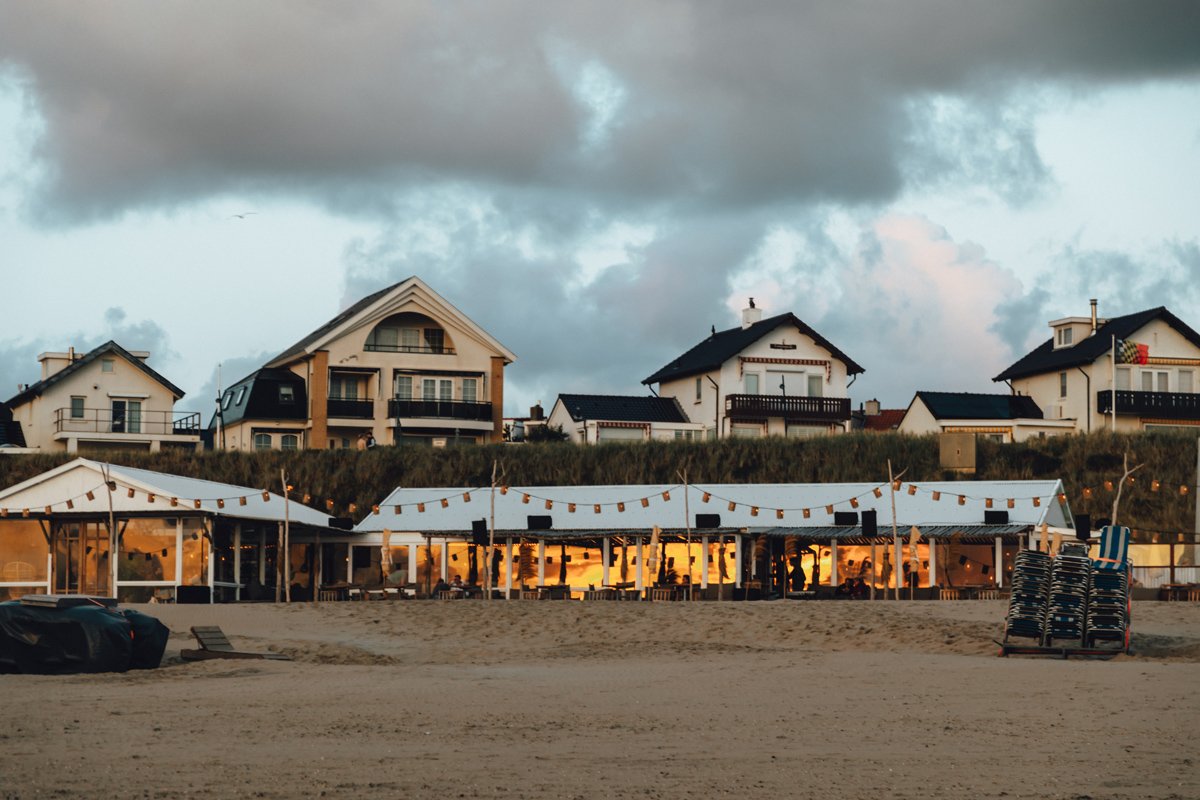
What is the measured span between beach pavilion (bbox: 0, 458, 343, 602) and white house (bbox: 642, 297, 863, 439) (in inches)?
1053

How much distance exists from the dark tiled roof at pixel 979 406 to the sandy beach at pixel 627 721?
34.9 m

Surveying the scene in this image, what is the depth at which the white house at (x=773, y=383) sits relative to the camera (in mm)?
56156

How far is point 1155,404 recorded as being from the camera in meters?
55.4

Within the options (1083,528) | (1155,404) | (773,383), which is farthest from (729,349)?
(1083,528)

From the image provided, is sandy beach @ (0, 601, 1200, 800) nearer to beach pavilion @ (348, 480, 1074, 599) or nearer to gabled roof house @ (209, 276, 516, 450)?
beach pavilion @ (348, 480, 1074, 599)

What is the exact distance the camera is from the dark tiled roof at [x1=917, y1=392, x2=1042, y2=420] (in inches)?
2299

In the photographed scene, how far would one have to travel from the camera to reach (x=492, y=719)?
12898 millimetres

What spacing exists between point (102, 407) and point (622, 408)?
22625 millimetres

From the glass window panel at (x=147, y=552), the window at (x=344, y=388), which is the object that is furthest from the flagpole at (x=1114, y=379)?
the glass window panel at (x=147, y=552)

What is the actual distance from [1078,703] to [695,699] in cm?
415

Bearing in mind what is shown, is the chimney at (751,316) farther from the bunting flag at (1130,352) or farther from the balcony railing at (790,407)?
the bunting flag at (1130,352)

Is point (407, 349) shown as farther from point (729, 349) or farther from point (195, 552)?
point (195, 552)

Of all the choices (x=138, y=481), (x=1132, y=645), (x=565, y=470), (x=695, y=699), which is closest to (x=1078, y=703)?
(x=695, y=699)

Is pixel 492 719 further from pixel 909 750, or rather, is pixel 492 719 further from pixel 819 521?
pixel 819 521
